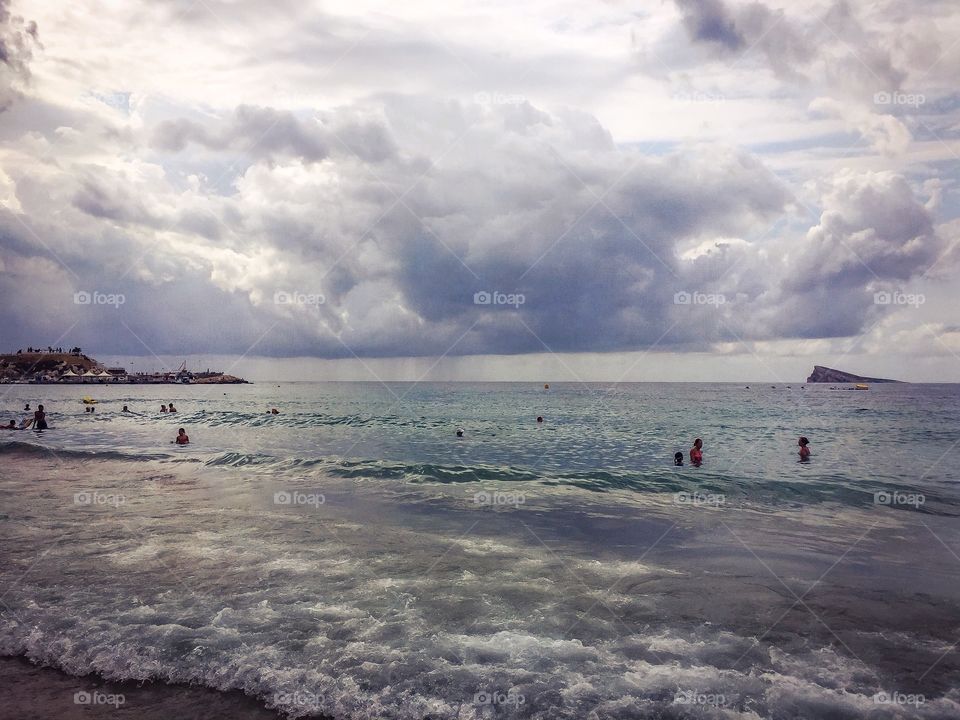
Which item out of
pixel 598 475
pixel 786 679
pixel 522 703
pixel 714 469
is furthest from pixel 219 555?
pixel 714 469

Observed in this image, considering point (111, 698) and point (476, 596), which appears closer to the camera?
point (111, 698)

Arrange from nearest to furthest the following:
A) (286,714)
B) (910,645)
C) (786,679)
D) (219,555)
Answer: (286,714) < (786,679) < (910,645) < (219,555)

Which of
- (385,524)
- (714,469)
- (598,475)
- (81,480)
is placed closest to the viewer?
(385,524)

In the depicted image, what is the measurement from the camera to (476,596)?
36.3 feet

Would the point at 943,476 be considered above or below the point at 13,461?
above

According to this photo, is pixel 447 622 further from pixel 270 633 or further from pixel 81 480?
pixel 81 480

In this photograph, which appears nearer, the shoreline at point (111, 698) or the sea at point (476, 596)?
the shoreline at point (111, 698)

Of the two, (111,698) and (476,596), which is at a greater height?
(476,596)

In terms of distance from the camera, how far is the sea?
25.1 feet

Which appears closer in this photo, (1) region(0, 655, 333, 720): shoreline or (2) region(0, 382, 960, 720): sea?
(1) region(0, 655, 333, 720): shoreline

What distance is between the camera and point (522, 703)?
7.45 metres

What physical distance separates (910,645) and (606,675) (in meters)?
5.48

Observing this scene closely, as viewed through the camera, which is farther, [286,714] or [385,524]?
[385,524]

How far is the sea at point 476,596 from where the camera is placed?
765cm
